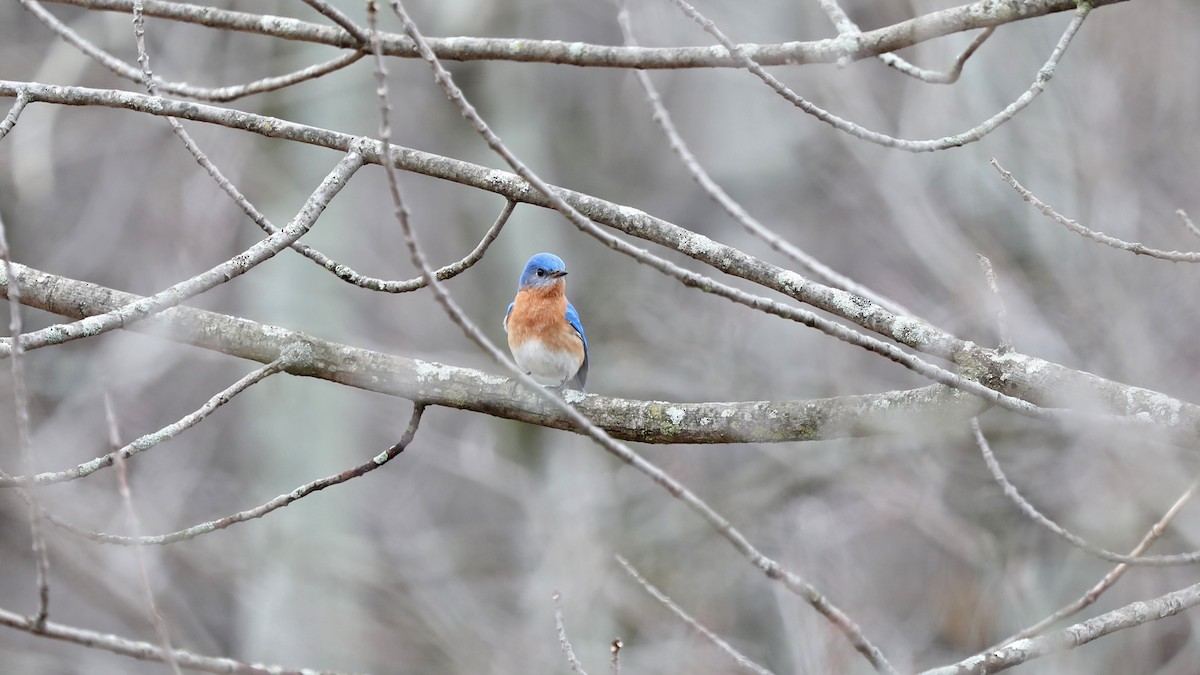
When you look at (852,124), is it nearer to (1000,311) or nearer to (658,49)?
(1000,311)

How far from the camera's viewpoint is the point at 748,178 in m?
10.2

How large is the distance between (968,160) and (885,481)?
2.33 meters

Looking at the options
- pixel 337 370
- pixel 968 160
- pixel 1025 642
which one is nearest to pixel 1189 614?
pixel 968 160

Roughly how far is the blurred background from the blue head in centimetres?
183

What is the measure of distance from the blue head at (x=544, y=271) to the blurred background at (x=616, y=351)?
1828 millimetres

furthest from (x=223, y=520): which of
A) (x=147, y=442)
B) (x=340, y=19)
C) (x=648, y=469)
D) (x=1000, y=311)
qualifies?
(x=1000, y=311)

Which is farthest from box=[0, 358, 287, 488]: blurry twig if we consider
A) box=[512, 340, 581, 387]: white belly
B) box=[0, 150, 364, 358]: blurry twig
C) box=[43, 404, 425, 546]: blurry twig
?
box=[512, 340, 581, 387]: white belly

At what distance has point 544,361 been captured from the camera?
211 inches

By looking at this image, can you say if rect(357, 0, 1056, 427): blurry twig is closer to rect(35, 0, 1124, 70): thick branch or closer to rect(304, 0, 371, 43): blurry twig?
rect(304, 0, 371, 43): blurry twig

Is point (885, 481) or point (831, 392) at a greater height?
point (831, 392)

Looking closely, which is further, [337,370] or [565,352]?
[565,352]

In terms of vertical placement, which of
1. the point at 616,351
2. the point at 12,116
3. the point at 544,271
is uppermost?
the point at 616,351

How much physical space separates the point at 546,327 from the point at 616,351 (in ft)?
13.6

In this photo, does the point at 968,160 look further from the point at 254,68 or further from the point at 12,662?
the point at 12,662
